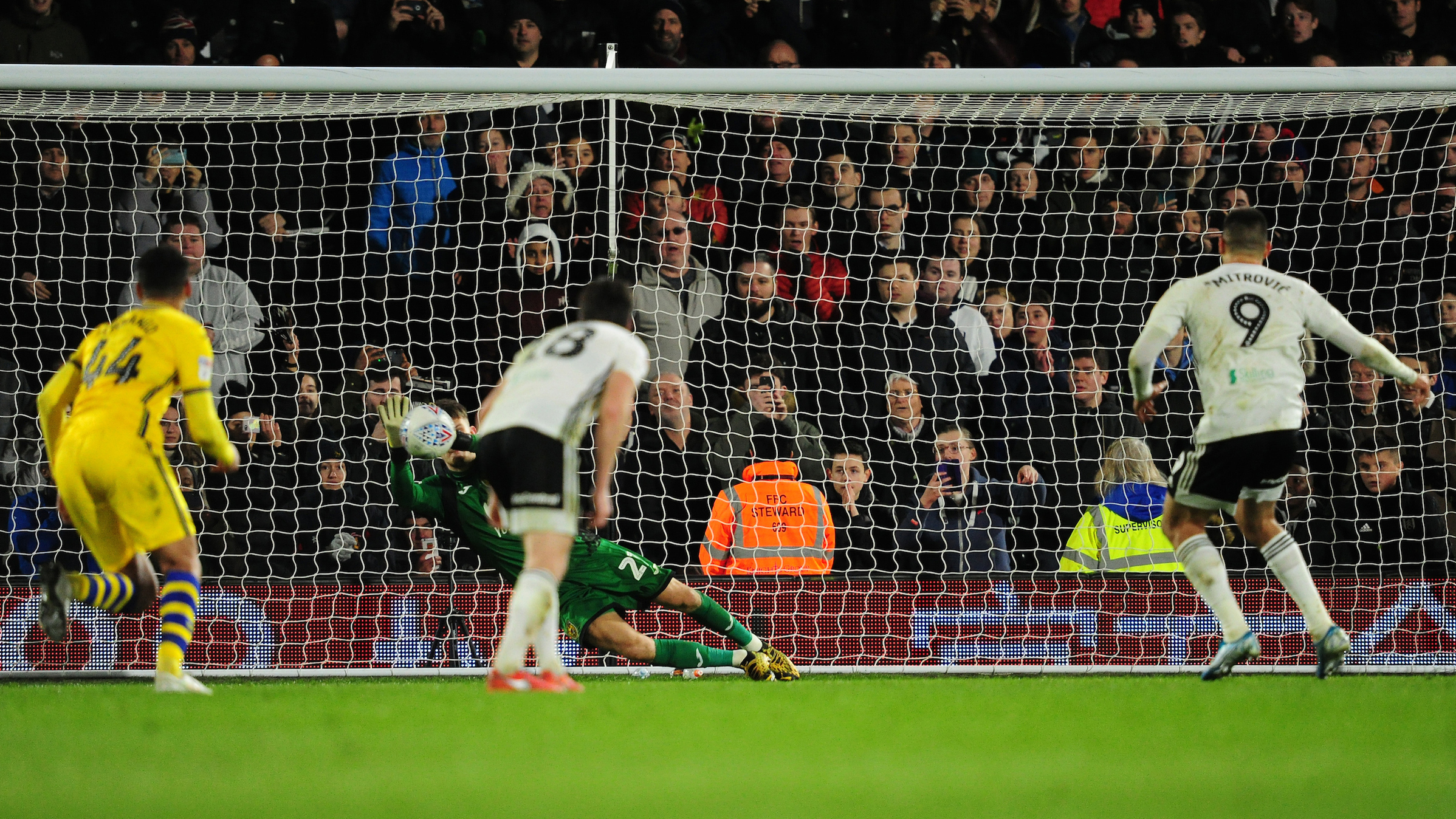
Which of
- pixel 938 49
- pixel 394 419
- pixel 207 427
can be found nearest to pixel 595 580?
pixel 394 419

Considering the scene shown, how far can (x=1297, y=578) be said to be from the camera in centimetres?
640

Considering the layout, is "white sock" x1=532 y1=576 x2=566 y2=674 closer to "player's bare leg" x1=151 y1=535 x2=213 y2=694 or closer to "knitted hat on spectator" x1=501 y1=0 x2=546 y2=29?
"player's bare leg" x1=151 y1=535 x2=213 y2=694

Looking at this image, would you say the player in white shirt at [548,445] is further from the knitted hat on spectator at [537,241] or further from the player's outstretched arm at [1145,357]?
the knitted hat on spectator at [537,241]

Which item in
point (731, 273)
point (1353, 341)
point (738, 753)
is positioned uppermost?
point (731, 273)

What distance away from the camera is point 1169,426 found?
363 inches

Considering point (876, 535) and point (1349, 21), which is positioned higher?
point (1349, 21)

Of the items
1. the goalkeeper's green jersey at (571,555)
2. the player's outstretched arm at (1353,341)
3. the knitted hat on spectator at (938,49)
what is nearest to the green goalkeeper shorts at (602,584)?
the goalkeeper's green jersey at (571,555)

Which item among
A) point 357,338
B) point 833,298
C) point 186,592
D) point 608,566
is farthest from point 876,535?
point 186,592

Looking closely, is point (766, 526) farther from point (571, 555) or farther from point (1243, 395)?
point (1243, 395)

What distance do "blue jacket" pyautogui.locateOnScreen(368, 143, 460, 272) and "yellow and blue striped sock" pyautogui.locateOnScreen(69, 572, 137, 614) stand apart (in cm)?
353

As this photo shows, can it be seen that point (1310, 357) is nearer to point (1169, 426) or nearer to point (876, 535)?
point (1169, 426)

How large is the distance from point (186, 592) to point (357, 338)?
433 cm

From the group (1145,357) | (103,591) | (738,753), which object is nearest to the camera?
(738,753)

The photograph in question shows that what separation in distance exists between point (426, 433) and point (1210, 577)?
3.49 metres
